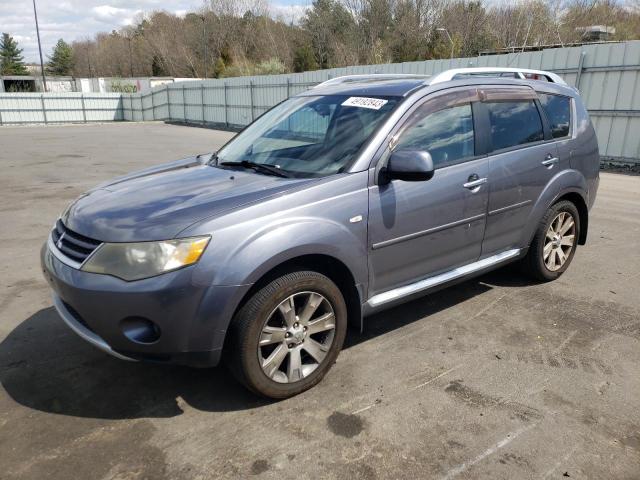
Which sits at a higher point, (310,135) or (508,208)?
(310,135)

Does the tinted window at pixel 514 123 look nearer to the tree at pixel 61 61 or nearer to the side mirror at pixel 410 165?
the side mirror at pixel 410 165

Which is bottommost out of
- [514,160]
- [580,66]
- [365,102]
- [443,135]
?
[514,160]

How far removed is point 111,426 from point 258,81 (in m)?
23.3

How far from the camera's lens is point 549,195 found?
4.38m

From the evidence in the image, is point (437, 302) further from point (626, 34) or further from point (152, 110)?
point (626, 34)

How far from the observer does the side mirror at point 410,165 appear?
3.08 meters

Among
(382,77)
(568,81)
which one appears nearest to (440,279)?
(382,77)

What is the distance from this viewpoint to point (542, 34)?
138ft

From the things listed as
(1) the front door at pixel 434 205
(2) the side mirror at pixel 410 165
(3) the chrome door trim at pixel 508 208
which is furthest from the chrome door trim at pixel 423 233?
(2) the side mirror at pixel 410 165

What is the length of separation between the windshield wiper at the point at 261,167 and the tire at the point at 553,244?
2392mm

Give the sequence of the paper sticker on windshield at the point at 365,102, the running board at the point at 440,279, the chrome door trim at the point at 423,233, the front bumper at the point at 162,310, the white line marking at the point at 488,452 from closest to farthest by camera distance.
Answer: the white line marking at the point at 488,452, the front bumper at the point at 162,310, the chrome door trim at the point at 423,233, the running board at the point at 440,279, the paper sticker on windshield at the point at 365,102

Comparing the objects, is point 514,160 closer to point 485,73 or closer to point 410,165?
point 485,73

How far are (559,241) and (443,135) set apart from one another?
186 centimetres

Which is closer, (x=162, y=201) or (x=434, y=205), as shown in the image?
(x=162, y=201)
